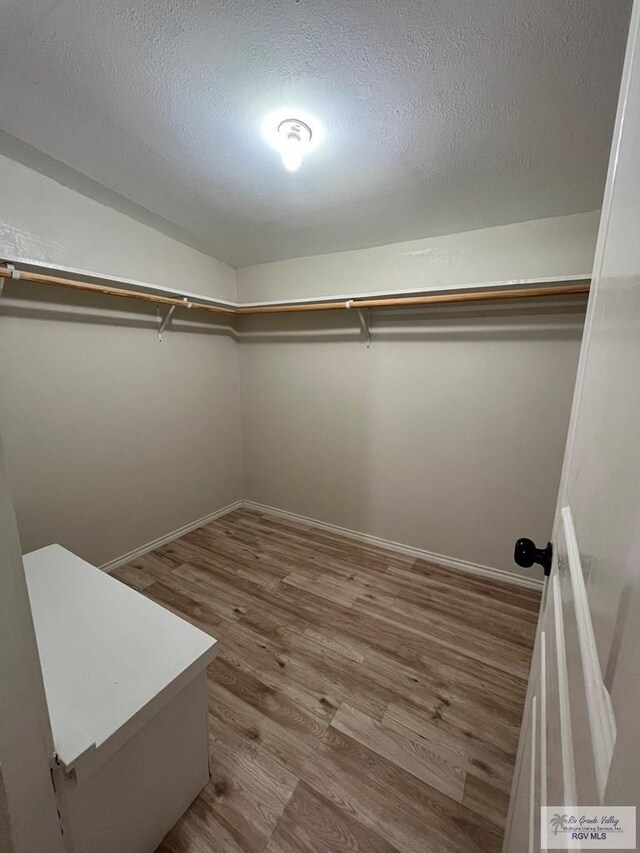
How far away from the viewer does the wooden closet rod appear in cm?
158

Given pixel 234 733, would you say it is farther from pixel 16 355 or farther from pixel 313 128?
pixel 313 128

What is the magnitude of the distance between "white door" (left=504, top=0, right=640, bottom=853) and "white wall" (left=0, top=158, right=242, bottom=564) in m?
2.28

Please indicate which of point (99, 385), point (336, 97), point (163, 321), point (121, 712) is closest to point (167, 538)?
point (99, 385)

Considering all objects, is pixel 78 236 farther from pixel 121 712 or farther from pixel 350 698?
pixel 350 698

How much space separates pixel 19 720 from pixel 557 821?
75 cm

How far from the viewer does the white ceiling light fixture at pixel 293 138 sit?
1.29 metres

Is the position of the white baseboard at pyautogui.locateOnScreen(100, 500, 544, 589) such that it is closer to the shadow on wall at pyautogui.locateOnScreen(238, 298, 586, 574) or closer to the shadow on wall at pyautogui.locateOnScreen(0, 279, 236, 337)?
the shadow on wall at pyautogui.locateOnScreen(238, 298, 586, 574)

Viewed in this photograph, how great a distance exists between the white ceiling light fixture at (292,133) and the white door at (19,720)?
1.50 m

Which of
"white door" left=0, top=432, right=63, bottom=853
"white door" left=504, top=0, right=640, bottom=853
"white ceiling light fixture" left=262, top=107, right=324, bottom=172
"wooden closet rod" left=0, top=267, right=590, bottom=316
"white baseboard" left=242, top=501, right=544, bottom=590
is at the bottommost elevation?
"white baseboard" left=242, top=501, right=544, bottom=590

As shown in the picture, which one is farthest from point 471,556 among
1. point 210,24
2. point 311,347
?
point 210,24

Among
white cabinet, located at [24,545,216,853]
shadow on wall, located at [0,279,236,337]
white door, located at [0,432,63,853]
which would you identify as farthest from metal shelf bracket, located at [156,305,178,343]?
white door, located at [0,432,63,853]

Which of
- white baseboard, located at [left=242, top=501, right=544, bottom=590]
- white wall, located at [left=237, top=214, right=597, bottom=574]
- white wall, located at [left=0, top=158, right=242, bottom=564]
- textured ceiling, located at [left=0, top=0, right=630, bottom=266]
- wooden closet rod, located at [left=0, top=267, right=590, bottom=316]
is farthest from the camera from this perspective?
white baseboard, located at [left=242, top=501, right=544, bottom=590]

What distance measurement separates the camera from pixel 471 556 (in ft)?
7.25

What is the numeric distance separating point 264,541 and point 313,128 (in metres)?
2.47
